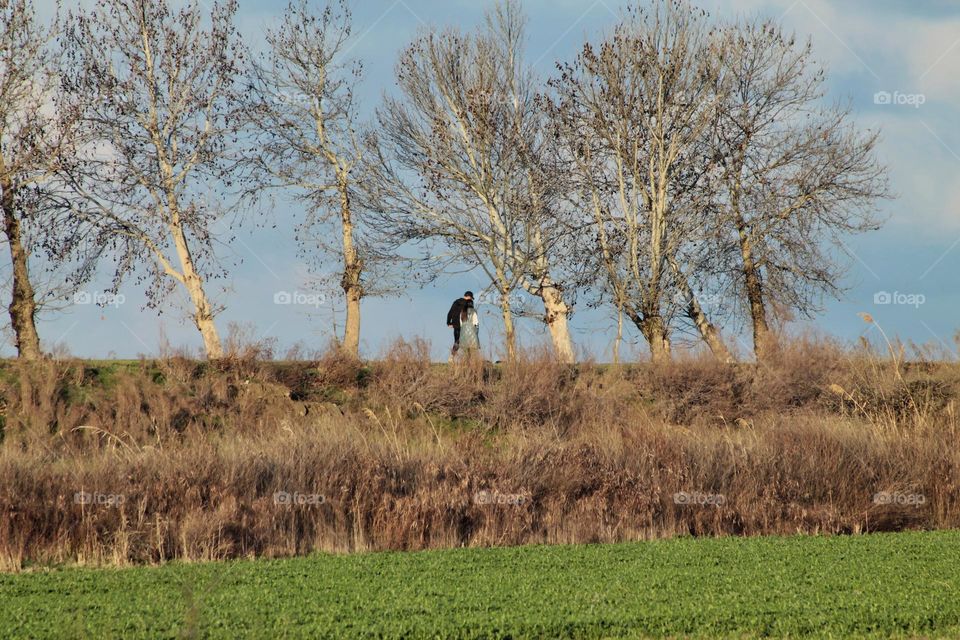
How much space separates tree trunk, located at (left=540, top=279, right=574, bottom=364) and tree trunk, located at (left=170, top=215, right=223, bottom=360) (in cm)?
870

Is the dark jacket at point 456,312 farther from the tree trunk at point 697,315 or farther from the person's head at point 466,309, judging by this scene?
the tree trunk at point 697,315

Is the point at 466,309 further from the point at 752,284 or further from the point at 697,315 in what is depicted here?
the point at 752,284

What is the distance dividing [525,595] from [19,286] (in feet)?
63.1

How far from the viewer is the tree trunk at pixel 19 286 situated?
23625 millimetres

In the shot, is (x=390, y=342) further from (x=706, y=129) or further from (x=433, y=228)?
(x=706, y=129)

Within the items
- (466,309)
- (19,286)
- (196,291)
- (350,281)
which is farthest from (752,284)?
(19,286)

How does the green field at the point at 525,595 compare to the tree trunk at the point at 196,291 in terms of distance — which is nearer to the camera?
the green field at the point at 525,595

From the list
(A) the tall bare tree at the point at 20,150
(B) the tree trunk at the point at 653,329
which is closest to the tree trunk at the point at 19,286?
(A) the tall bare tree at the point at 20,150

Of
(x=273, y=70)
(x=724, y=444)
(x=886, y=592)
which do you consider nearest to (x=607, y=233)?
(x=273, y=70)

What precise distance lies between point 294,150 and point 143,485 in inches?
724

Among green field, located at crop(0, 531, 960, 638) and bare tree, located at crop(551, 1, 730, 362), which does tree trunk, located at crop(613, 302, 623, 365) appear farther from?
green field, located at crop(0, 531, 960, 638)

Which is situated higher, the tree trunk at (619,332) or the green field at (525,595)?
the tree trunk at (619,332)

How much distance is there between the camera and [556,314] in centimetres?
2816

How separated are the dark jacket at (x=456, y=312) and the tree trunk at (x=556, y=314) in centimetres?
409
